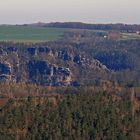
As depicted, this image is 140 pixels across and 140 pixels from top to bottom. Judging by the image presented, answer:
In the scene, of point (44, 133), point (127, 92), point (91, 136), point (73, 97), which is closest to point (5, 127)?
point (44, 133)

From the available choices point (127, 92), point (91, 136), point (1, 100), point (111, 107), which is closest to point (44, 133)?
point (91, 136)

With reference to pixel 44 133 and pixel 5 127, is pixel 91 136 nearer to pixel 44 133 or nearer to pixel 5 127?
pixel 44 133

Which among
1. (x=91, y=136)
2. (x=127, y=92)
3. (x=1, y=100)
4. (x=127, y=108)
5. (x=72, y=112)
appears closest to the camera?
(x=91, y=136)

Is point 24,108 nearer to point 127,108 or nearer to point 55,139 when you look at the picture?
point 55,139

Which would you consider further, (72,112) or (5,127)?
(72,112)

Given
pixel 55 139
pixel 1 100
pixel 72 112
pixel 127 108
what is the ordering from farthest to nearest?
1. pixel 1 100
2. pixel 127 108
3. pixel 72 112
4. pixel 55 139

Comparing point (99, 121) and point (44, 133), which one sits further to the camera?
point (99, 121)

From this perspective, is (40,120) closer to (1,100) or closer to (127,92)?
(1,100)

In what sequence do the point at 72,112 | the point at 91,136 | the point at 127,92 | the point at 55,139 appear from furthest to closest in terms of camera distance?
1. the point at 127,92
2. the point at 72,112
3. the point at 91,136
4. the point at 55,139

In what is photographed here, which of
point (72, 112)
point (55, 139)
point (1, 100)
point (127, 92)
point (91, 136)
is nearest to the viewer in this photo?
point (55, 139)

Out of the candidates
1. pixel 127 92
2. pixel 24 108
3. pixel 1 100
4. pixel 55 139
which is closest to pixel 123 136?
pixel 55 139
